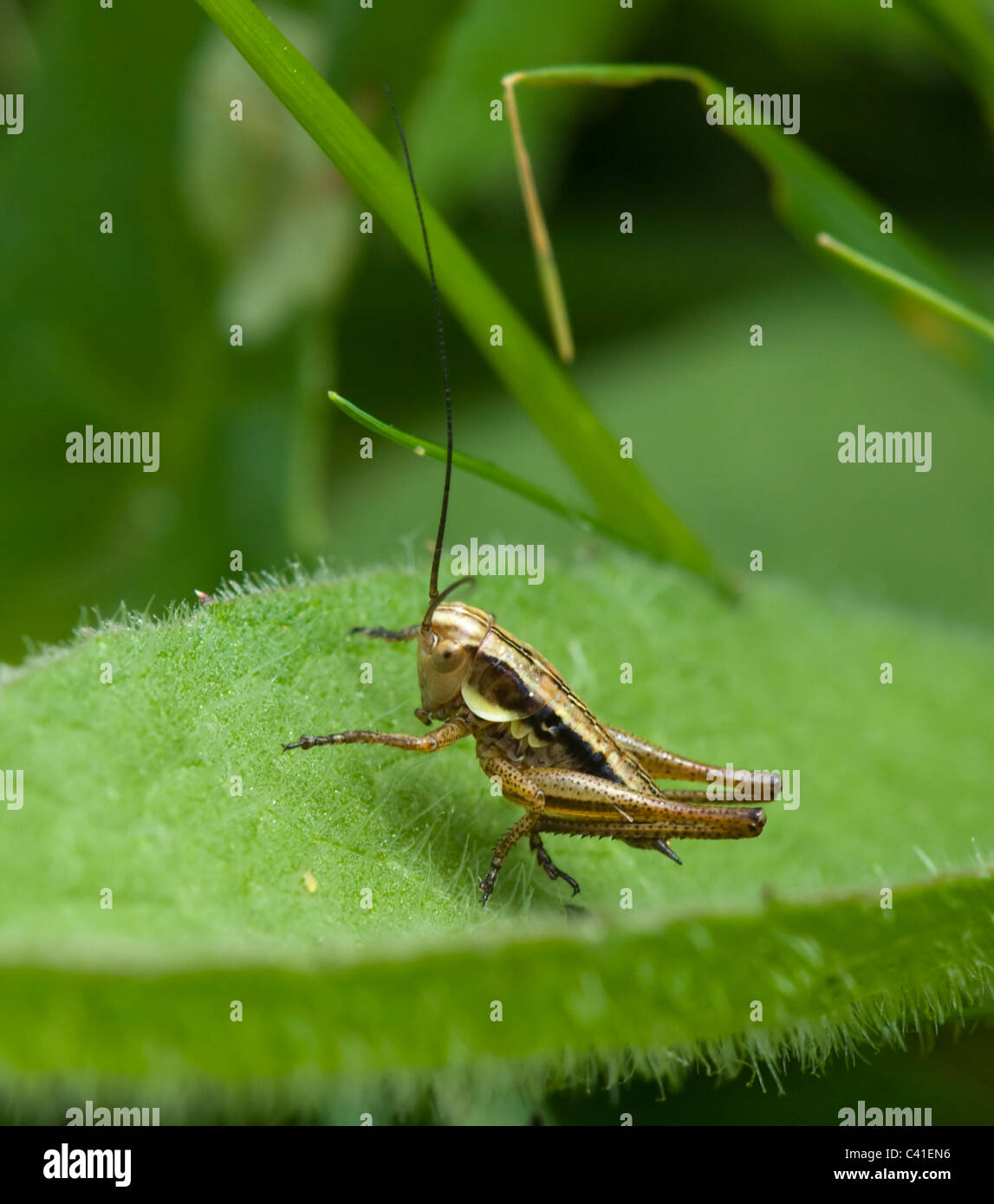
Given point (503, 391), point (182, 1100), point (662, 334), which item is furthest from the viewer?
point (662, 334)

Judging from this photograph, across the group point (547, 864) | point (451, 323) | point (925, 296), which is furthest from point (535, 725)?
point (451, 323)

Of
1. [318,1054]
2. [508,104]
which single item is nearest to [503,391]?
[508,104]

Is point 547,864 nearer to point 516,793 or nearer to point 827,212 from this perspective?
point 516,793

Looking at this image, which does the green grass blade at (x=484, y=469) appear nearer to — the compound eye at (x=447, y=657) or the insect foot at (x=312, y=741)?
the compound eye at (x=447, y=657)

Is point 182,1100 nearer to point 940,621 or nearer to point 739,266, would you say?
point 940,621

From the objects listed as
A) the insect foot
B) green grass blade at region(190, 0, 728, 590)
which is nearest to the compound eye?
the insect foot

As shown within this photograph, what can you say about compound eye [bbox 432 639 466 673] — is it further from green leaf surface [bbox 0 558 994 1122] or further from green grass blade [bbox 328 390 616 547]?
green grass blade [bbox 328 390 616 547]

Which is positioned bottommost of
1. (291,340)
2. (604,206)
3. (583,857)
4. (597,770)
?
(583,857)
